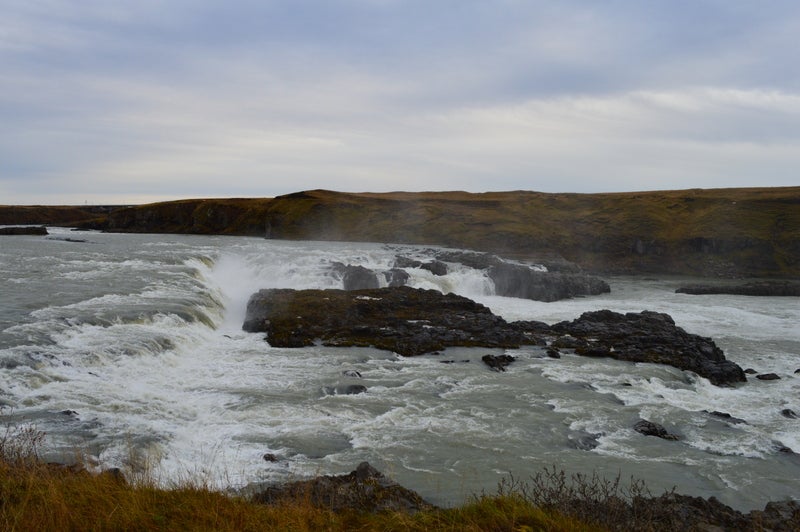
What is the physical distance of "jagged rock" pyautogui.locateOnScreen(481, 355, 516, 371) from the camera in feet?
67.7

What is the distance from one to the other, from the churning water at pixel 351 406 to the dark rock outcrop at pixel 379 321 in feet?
4.26

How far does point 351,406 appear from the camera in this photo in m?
15.6

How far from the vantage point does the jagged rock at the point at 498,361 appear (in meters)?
20.6

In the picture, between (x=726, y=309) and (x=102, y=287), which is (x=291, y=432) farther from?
(x=726, y=309)

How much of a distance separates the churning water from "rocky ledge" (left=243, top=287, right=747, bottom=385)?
104 cm

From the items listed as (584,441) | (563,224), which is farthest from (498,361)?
(563,224)

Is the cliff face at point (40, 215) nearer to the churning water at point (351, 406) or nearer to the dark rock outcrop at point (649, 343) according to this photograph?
the churning water at point (351, 406)

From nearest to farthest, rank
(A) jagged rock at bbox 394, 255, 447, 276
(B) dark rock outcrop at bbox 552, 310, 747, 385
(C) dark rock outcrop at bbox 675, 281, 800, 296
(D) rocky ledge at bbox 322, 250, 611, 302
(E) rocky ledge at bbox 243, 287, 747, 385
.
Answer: (B) dark rock outcrop at bbox 552, 310, 747, 385 → (E) rocky ledge at bbox 243, 287, 747, 385 → (D) rocky ledge at bbox 322, 250, 611, 302 → (A) jagged rock at bbox 394, 255, 447, 276 → (C) dark rock outcrop at bbox 675, 281, 800, 296

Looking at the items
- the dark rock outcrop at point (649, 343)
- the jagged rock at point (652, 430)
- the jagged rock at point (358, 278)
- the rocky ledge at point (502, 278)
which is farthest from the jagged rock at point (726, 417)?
the jagged rock at point (358, 278)

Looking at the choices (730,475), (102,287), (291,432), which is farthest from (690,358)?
(102,287)

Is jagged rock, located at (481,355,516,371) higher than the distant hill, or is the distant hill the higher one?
the distant hill

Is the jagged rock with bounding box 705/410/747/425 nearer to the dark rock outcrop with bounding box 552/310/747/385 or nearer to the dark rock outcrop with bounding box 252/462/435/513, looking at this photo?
the dark rock outcrop with bounding box 552/310/747/385

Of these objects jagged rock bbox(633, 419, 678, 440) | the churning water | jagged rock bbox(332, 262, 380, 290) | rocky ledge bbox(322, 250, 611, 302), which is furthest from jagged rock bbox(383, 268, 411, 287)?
jagged rock bbox(633, 419, 678, 440)

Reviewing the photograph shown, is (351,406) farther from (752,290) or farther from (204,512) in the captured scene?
(752,290)
